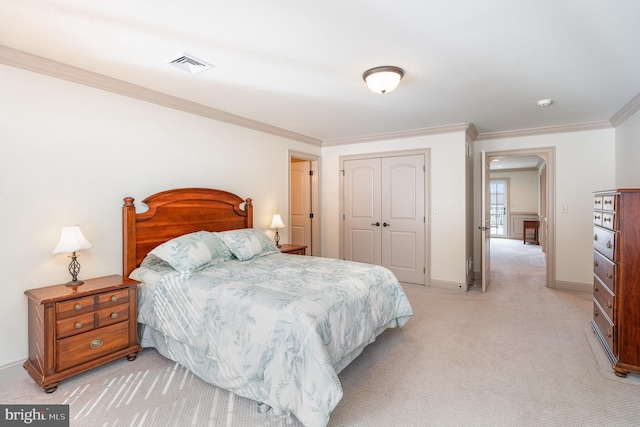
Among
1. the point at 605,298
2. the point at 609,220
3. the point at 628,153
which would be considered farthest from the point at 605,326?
the point at 628,153

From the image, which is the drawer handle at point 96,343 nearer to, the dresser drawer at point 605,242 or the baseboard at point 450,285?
the dresser drawer at point 605,242

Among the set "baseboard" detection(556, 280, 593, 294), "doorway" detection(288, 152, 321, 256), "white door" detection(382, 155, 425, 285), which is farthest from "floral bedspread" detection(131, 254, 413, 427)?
"baseboard" detection(556, 280, 593, 294)

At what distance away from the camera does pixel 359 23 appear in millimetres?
1998

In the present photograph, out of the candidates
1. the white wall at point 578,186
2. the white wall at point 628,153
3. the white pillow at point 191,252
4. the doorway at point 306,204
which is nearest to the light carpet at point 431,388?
the white pillow at point 191,252

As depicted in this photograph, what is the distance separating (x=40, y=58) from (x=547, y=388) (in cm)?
437

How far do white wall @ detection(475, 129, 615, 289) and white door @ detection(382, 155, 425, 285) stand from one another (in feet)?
5.99

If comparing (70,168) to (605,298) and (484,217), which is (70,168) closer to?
(605,298)

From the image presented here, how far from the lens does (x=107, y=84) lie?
2.84 metres

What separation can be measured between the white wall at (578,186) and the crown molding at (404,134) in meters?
1.30

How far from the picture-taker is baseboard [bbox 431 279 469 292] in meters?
4.59

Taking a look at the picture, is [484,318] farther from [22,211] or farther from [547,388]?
[22,211]

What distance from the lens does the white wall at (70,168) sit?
2.37 meters

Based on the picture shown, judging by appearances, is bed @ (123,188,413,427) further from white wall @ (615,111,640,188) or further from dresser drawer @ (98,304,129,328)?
white wall @ (615,111,640,188)

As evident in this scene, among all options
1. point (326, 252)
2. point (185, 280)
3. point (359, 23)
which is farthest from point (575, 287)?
point (185, 280)
